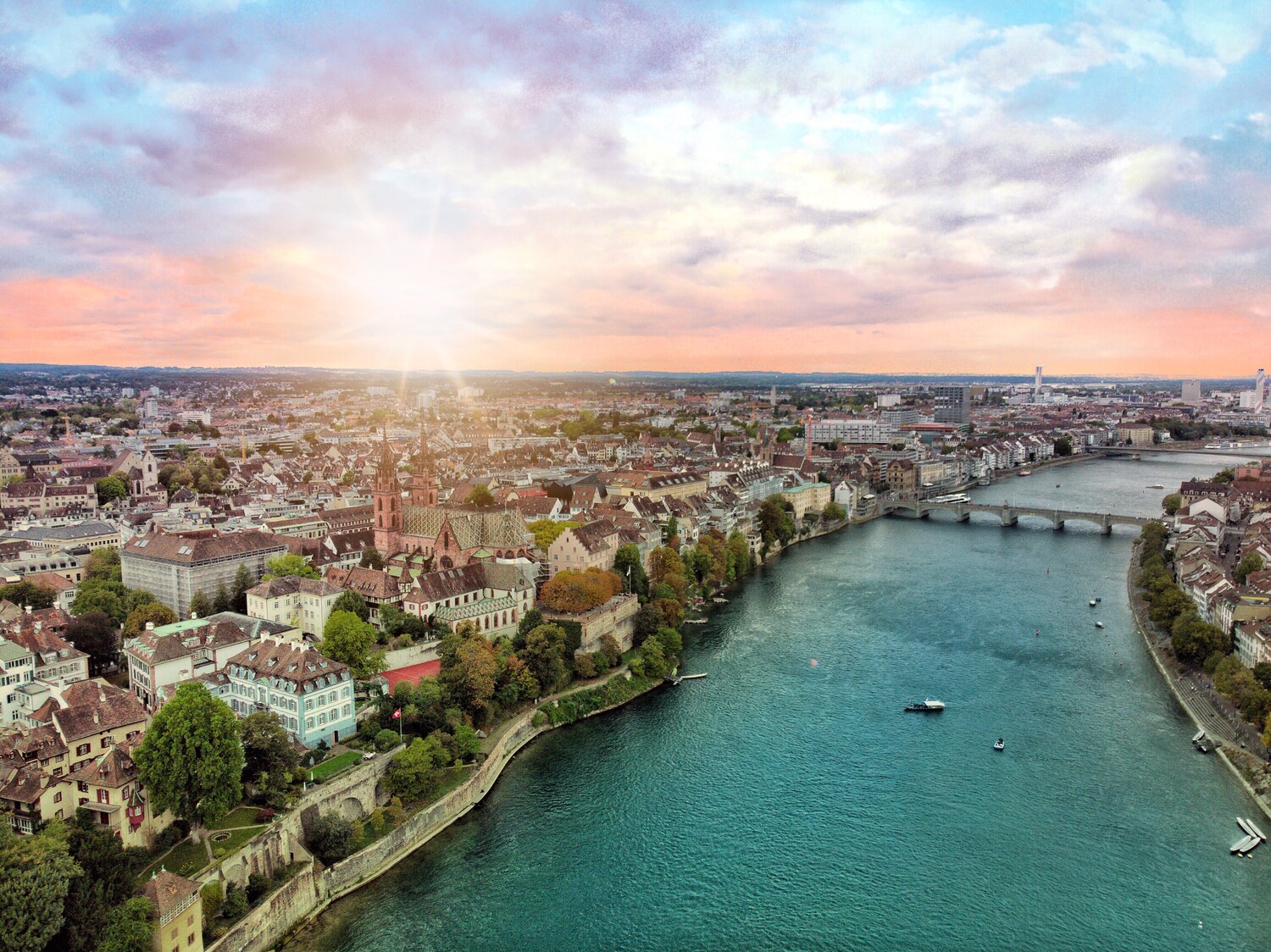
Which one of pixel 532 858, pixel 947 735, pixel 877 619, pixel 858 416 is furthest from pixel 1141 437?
pixel 532 858

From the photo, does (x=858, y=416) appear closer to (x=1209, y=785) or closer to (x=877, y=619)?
(x=877, y=619)

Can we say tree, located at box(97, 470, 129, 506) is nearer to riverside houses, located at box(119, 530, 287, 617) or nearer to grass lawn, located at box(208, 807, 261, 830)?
riverside houses, located at box(119, 530, 287, 617)

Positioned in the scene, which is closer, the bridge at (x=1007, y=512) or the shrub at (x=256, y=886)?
the shrub at (x=256, y=886)

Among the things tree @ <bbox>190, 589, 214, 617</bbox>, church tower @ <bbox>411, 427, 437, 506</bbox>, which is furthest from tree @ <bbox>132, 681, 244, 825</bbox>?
church tower @ <bbox>411, 427, 437, 506</bbox>

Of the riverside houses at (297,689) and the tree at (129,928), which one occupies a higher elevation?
the riverside houses at (297,689)

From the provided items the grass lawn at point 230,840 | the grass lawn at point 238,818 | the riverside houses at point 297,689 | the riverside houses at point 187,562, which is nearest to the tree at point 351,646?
→ the riverside houses at point 297,689

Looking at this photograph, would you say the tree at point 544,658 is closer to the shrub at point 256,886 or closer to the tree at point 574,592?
the tree at point 574,592
